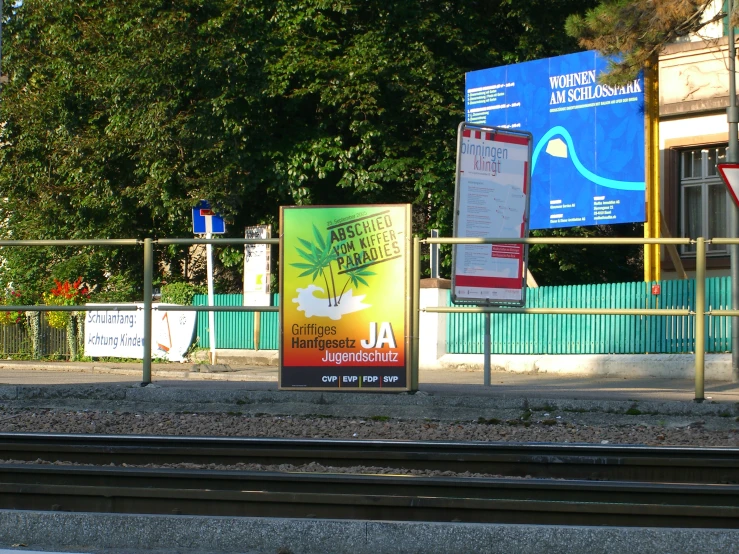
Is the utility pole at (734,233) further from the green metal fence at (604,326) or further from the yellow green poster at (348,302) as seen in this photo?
the yellow green poster at (348,302)

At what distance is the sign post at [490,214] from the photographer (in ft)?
37.8

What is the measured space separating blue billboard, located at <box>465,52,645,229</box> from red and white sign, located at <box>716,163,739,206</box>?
5941 mm

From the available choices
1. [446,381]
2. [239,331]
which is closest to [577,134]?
[446,381]

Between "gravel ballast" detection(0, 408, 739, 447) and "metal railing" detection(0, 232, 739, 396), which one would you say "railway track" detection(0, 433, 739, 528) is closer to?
"gravel ballast" detection(0, 408, 739, 447)

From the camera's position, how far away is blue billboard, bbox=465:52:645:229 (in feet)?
56.0

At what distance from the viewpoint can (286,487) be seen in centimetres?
571

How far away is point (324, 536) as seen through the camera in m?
4.74

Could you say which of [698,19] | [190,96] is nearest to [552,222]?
[698,19]

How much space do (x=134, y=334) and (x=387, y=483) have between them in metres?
14.9

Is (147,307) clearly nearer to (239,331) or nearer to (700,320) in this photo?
(700,320)

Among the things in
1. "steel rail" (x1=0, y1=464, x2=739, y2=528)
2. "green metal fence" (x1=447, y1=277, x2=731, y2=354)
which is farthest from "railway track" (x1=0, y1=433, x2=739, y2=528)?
"green metal fence" (x1=447, y1=277, x2=731, y2=354)

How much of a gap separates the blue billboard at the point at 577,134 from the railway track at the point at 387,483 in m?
10.7

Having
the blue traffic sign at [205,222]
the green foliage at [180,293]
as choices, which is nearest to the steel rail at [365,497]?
the blue traffic sign at [205,222]

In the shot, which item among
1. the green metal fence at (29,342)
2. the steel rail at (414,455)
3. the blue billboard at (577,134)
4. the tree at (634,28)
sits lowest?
the steel rail at (414,455)
